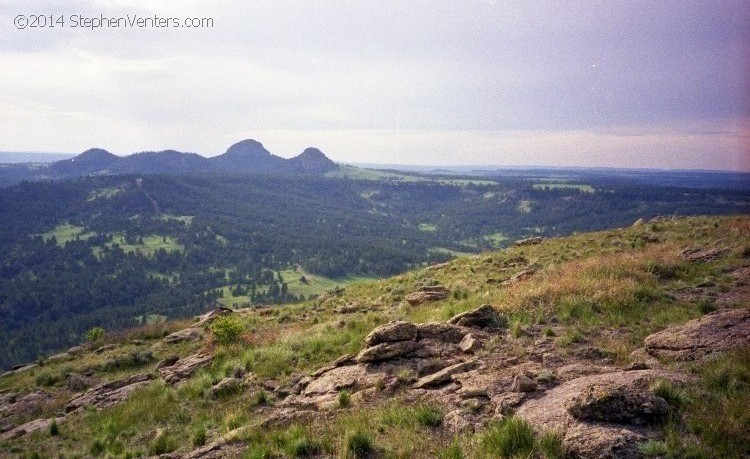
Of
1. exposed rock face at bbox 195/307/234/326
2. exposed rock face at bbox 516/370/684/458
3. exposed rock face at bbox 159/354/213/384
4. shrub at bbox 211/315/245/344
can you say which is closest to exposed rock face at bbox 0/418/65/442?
exposed rock face at bbox 159/354/213/384

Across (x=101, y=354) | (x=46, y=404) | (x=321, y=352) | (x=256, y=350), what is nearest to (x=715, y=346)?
(x=321, y=352)

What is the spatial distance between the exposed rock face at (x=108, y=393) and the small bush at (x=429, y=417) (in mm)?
13586

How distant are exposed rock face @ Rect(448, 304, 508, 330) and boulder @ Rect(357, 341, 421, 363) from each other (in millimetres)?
2191

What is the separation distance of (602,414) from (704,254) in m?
15.9

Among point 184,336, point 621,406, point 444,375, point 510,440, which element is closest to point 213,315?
point 184,336

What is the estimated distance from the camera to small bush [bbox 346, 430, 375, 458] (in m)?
7.35

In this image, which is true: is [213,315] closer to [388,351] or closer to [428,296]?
[428,296]

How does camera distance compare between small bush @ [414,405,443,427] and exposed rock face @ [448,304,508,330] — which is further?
exposed rock face @ [448,304,508,330]

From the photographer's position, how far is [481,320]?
13.5 m

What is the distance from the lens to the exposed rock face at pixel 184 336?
2386cm

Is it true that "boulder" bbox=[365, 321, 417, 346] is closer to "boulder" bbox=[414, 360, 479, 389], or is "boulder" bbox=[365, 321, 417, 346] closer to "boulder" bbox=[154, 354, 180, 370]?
"boulder" bbox=[414, 360, 479, 389]

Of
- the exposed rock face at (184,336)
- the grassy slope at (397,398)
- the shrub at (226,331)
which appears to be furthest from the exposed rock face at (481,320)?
the exposed rock face at (184,336)

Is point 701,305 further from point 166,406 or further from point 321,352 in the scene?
point 166,406

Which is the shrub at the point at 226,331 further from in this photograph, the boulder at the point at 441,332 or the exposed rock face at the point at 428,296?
the boulder at the point at 441,332
